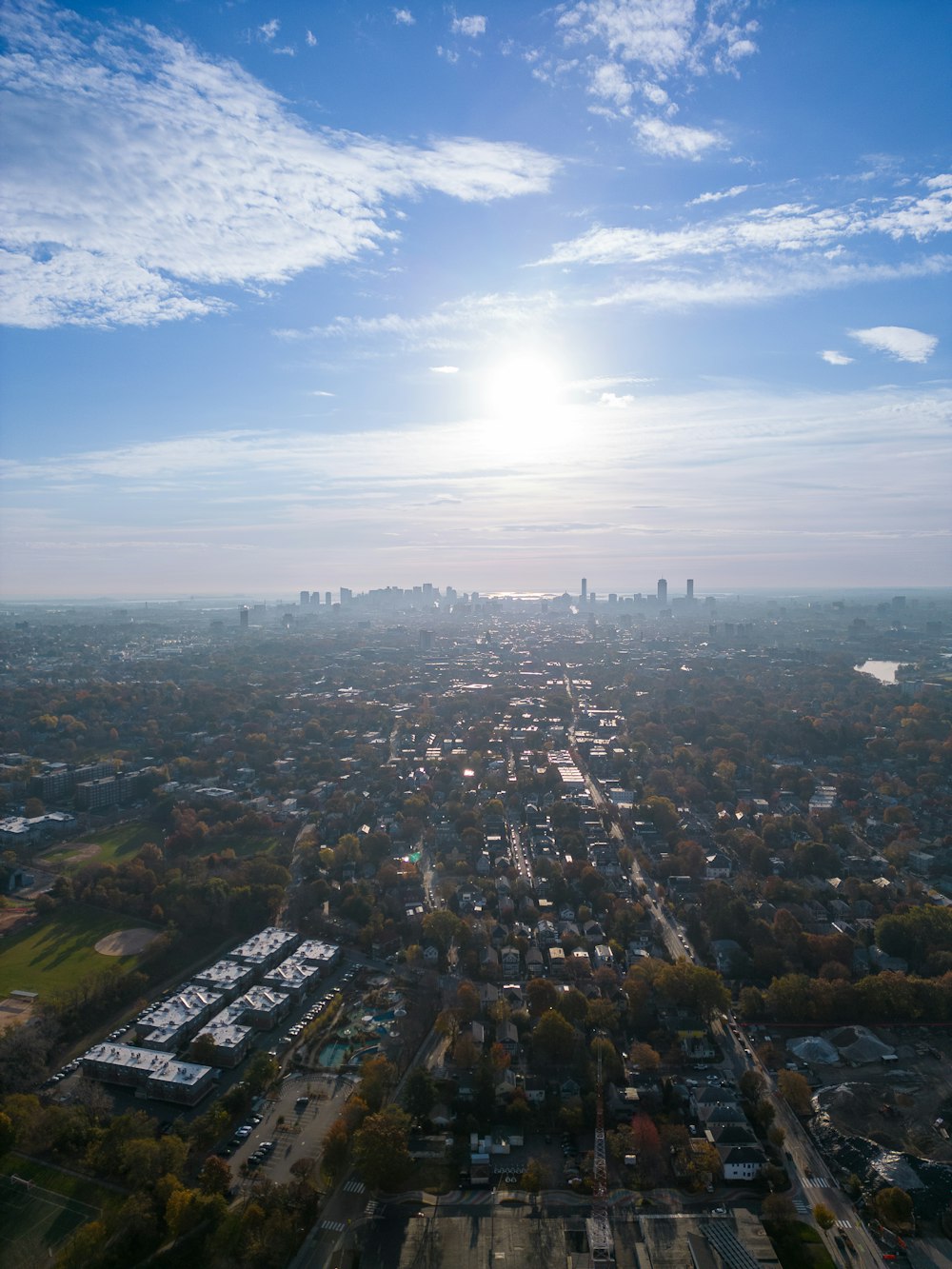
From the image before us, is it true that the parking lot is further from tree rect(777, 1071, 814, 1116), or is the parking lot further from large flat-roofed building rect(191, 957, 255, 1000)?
tree rect(777, 1071, 814, 1116)

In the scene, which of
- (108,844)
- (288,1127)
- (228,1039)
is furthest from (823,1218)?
(108,844)

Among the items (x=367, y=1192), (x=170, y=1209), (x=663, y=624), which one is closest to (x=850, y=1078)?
(x=367, y=1192)

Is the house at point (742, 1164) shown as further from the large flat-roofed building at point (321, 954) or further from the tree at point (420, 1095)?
the large flat-roofed building at point (321, 954)

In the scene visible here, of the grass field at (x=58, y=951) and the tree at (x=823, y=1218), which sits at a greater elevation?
the grass field at (x=58, y=951)

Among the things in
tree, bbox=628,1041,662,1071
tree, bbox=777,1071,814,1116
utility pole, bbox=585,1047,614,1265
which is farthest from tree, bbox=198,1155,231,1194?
tree, bbox=777,1071,814,1116

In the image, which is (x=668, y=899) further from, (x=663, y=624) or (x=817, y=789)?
(x=663, y=624)

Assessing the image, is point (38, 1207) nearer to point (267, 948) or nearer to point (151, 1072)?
point (151, 1072)

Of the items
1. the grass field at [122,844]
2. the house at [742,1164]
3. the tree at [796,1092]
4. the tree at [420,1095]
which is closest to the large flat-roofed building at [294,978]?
the tree at [420,1095]
